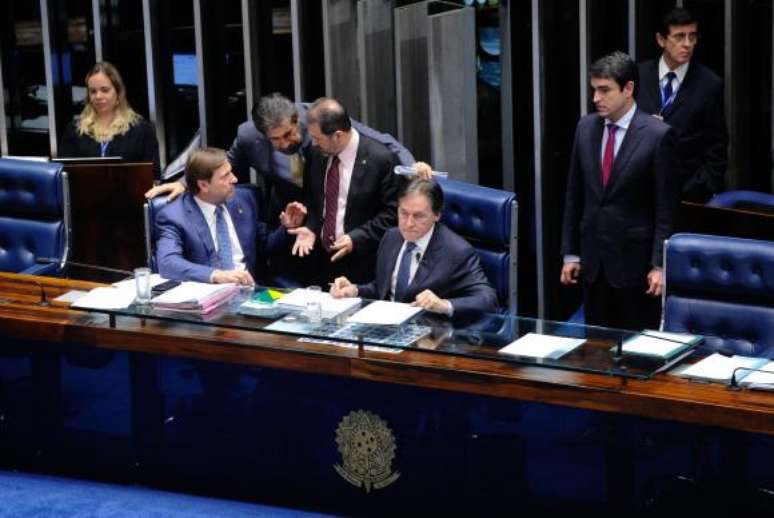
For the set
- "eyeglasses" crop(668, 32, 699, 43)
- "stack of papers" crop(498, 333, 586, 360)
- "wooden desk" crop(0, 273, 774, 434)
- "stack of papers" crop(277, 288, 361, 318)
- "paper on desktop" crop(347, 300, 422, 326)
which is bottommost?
"wooden desk" crop(0, 273, 774, 434)

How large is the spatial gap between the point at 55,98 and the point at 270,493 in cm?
353

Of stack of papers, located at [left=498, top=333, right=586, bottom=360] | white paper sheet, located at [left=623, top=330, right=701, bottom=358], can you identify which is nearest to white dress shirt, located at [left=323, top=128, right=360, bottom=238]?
stack of papers, located at [left=498, top=333, right=586, bottom=360]

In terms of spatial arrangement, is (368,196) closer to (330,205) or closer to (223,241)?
(330,205)

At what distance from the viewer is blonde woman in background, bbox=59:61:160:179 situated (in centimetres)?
656

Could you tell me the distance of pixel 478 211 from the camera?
5.37m

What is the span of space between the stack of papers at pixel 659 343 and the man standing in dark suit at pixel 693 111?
1701 millimetres

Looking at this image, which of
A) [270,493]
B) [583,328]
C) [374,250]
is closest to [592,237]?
[374,250]

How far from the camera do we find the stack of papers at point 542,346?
4184mm

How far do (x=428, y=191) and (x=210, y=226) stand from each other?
39.9 inches

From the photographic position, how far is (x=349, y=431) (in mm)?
4410

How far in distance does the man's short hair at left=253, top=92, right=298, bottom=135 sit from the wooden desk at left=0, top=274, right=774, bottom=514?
98 centimetres

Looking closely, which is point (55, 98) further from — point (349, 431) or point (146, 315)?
point (349, 431)

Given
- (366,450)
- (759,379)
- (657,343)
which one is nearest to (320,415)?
(366,450)

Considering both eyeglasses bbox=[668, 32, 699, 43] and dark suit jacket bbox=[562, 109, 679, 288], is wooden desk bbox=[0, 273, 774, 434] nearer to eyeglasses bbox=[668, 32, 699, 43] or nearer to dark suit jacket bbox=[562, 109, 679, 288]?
dark suit jacket bbox=[562, 109, 679, 288]
